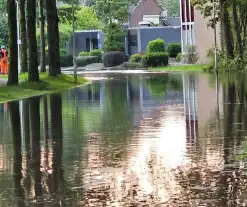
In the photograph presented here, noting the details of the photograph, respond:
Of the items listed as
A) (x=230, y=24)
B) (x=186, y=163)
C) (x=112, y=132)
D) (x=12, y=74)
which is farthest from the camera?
(x=230, y=24)

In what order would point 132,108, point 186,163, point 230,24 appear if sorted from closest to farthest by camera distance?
point 186,163, point 132,108, point 230,24

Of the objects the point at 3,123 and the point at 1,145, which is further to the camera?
the point at 3,123

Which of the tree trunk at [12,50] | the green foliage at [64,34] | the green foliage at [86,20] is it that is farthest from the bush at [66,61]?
the tree trunk at [12,50]

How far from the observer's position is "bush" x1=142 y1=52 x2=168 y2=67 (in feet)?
243

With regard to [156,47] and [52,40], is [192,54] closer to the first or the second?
[156,47]

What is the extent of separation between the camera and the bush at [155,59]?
74.1m

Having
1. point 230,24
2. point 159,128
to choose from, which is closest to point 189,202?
point 159,128

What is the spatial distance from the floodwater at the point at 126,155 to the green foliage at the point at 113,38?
66.7 meters

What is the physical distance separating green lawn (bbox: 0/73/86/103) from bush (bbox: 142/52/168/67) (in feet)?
105

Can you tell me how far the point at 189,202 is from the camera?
905 centimetres

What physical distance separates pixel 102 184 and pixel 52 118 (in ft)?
34.4

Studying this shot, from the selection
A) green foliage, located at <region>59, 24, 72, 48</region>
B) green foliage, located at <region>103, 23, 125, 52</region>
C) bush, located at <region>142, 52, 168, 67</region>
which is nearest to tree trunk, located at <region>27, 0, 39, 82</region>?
bush, located at <region>142, 52, 168, 67</region>

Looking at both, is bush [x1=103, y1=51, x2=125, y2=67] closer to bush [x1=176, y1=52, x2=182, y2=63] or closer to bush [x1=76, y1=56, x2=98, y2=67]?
bush [x1=76, y1=56, x2=98, y2=67]

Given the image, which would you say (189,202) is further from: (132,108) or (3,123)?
(132,108)
